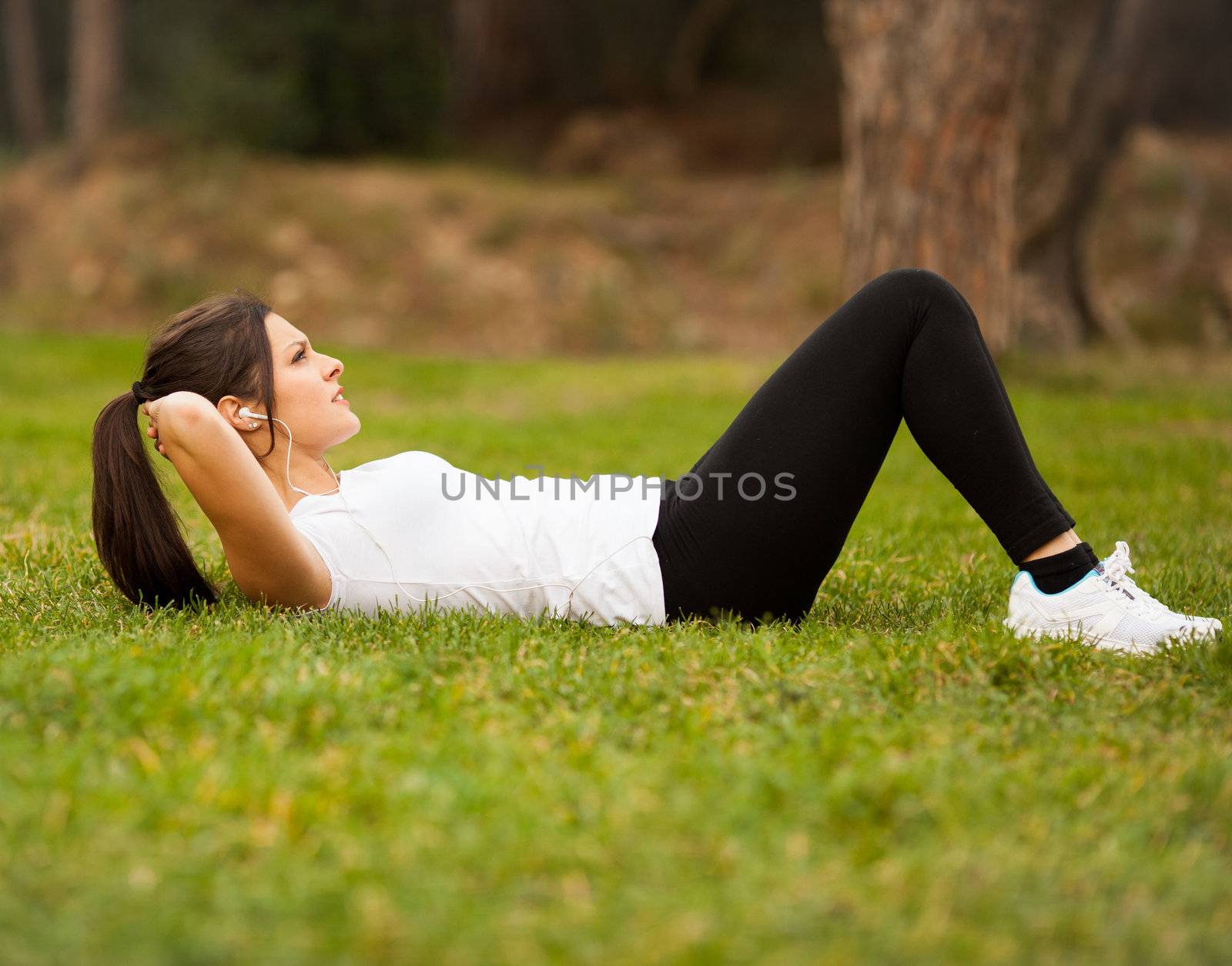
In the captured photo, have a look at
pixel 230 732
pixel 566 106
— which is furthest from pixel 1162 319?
pixel 230 732

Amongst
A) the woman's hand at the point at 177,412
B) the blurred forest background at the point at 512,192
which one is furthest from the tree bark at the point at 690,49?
the woman's hand at the point at 177,412

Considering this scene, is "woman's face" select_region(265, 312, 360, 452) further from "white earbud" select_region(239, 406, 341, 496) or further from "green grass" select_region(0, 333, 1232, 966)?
"green grass" select_region(0, 333, 1232, 966)

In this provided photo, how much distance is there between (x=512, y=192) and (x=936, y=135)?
763 cm

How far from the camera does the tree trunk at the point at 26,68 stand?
17641mm

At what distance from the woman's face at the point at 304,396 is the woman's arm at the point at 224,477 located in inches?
13.7

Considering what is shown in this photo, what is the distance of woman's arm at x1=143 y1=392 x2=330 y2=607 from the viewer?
2.88m

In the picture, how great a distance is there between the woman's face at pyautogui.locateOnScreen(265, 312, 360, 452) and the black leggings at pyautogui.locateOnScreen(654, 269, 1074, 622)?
96 centimetres

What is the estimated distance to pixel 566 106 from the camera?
739 inches

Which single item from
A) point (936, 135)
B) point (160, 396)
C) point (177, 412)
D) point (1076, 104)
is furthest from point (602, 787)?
point (1076, 104)

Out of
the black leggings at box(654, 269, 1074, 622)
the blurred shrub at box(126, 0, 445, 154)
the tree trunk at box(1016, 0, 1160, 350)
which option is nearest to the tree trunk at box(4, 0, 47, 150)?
the blurred shrub at box(126, 0, 445, 154)

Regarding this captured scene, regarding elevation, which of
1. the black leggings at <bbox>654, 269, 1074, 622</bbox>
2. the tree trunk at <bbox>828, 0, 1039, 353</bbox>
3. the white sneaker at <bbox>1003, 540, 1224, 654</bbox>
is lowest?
the white sneaker at <bbox>1003, 540, 1224, 654</bbox>

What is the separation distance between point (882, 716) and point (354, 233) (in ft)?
40.7

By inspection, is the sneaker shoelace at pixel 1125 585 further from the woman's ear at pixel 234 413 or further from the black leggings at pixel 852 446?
the woman's ear at pixel 234 413

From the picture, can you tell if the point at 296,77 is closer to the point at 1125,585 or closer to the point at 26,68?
the point at 26,68
